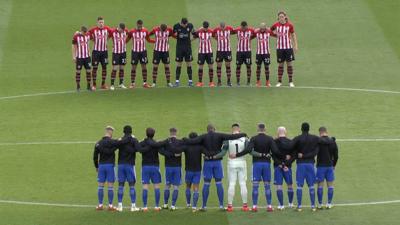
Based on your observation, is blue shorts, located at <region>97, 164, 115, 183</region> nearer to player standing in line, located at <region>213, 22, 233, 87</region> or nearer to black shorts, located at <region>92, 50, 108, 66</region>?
black shorts, located at <region>92, 50, 108, 66</region>

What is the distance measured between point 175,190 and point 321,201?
4202 mm

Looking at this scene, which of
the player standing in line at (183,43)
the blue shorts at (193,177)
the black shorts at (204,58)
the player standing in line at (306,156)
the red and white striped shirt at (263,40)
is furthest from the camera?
the black shorts at (204,58)

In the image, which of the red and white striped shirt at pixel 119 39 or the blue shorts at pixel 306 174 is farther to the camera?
the red and white striped shirt at pixel 119 39

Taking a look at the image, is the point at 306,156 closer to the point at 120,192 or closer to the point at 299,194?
the point at 299,194

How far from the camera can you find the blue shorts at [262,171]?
116 ft

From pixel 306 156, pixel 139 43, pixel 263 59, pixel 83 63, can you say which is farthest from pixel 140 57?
pixel 306 156

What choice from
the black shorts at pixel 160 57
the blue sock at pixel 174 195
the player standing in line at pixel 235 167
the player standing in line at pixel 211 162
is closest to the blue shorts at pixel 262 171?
the player standing in line at pixel 235 167

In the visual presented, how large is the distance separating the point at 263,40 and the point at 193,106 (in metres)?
4.39

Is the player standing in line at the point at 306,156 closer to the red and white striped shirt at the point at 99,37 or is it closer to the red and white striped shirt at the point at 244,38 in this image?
the red and white striped shirt at the point at 244,38

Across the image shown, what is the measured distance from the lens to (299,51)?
5369cm

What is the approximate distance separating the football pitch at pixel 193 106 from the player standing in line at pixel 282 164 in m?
0.65

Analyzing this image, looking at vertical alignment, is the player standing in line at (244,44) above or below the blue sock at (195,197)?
above

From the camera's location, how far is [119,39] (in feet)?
159

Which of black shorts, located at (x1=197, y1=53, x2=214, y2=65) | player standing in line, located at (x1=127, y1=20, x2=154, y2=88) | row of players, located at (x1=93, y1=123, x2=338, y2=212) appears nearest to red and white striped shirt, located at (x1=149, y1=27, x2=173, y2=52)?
player standing in line, located at (x1=127, y1=20, x2=154, y2=88)
